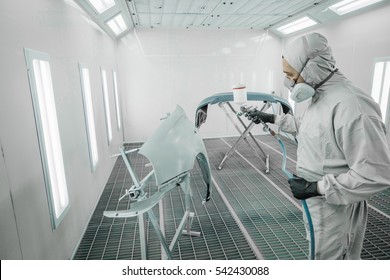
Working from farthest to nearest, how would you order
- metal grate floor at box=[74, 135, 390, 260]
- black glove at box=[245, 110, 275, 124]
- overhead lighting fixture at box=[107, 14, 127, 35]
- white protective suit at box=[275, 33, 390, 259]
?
overhead lighting fixture at box=[107, 14, 127, 35] → black glove at box=[245, 110, 275, 124] → metal grate floor at box=[74, 135, 390, 260] → white protective suit at box=[275, 33, 390, 259]

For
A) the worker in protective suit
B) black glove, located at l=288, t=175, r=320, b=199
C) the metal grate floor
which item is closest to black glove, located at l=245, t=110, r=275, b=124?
the worker in protective suit

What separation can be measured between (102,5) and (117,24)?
1.49 meters

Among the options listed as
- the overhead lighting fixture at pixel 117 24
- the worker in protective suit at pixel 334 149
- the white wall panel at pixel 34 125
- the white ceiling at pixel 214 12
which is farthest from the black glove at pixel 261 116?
the overhead lighting fixture at pixel 117 24

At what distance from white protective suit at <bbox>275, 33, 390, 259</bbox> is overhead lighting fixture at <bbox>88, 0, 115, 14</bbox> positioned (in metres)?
3.11

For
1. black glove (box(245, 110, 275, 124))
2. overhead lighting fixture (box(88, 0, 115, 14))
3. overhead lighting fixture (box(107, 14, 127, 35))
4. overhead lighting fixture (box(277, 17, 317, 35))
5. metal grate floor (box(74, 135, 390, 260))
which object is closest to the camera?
metal grate floor (box(74, 135, 390, 260))

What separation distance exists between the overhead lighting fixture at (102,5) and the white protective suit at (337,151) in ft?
10.2

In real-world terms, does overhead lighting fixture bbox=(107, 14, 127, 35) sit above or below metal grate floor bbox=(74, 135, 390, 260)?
→ above

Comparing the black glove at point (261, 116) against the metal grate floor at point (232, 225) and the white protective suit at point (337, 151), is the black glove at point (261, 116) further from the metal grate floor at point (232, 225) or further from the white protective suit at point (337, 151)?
the metal grate floor at point (232, 225)

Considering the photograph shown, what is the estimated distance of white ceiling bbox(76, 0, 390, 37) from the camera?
4320mm

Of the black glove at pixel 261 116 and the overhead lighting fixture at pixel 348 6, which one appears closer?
the black glove at pixel 261 116

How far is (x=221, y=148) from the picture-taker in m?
6.22

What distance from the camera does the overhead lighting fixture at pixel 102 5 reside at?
356 cm

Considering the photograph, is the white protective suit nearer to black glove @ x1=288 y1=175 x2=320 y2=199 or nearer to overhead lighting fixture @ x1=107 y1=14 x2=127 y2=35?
black glove @ x1=288 y1=175 x2=320 y2=199

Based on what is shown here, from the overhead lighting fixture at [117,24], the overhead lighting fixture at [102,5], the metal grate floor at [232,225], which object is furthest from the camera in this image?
the overhead lighting fixture at [117,24]
